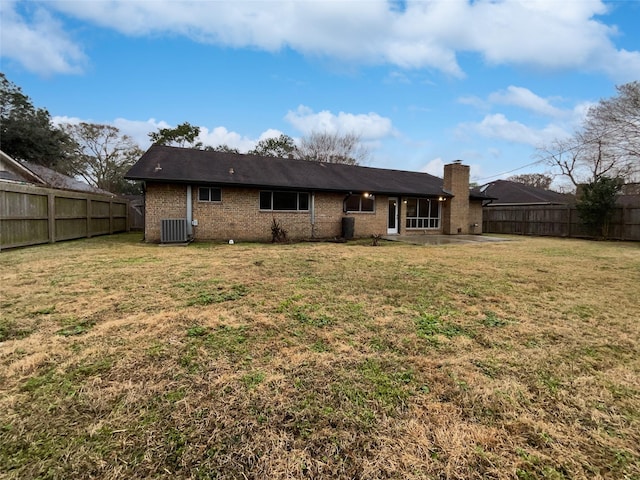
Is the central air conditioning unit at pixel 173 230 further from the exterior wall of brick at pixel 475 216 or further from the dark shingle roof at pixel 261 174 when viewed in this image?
the exterior wall of brick at pixel 475 216

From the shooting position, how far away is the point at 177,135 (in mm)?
29438

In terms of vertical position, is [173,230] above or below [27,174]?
below

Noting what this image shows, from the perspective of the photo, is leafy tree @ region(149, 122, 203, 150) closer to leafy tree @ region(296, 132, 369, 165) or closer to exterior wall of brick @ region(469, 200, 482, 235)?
leafy tree @ region(296, 132, 369, 165)

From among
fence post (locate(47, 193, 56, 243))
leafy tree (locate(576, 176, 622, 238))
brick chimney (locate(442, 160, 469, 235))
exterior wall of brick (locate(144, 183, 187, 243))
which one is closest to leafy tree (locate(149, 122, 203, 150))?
exterior wall of brick (locate(144, 183, 187, 243))

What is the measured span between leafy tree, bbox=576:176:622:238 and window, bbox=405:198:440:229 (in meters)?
6.88

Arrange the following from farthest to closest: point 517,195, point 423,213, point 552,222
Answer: point 517,195
point 552,222
point 423,213

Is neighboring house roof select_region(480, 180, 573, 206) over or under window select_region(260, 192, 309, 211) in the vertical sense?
over

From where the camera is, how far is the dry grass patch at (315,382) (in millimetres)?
1713

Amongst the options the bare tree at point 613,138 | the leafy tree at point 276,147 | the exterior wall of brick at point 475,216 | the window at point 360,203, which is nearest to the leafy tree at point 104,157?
the leafy tree at point 276,147

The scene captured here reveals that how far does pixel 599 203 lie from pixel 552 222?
2944 millimetres

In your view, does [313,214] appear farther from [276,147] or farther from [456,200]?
[276,147]

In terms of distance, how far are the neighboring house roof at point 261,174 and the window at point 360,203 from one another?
20.1 inches

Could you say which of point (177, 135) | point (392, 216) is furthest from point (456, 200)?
point (177, 135)

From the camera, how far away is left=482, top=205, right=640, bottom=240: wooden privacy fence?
15.3 m
